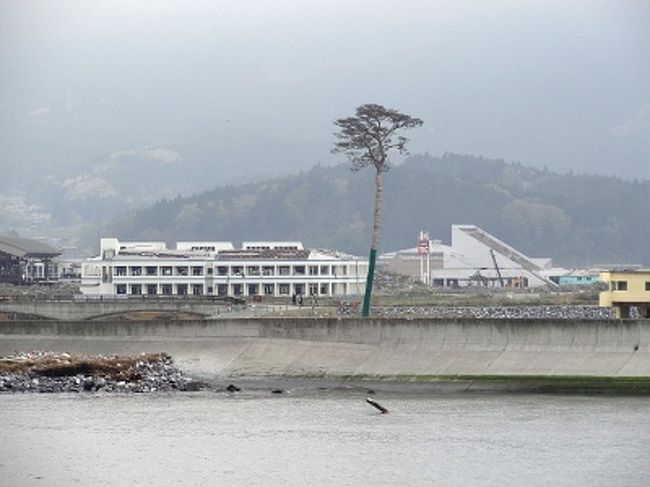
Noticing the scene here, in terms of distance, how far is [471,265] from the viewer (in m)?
184

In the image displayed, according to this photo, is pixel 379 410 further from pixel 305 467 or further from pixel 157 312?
pixel 157 312

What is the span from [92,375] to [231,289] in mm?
64267

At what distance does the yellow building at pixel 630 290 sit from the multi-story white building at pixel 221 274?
5743 cm

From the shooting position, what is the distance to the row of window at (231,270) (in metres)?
121

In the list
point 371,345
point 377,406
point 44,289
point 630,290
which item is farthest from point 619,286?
point 44,289

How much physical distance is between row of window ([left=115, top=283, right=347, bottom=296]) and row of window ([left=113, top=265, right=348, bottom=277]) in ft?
2.58

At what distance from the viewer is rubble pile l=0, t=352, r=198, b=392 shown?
55531 mm

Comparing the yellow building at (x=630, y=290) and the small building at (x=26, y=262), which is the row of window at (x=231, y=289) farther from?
the yellow building at (x=630, y=290)

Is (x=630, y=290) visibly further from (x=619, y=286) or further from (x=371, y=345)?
(x=371, y=345)

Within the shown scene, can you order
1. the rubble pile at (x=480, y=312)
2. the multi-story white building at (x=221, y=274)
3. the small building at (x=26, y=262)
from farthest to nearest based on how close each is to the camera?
the small building at (x=26, y=262)
the multi-story white building at (x=221, y=274)
the rubble pile at (x=480, y=312)

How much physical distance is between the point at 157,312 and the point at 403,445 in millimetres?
43595

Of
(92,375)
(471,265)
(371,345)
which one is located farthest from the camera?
(471,265)

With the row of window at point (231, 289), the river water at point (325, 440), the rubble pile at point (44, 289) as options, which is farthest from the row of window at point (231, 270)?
the river water at point (325, 440)

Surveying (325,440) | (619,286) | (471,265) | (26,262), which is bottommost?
(325,440)
